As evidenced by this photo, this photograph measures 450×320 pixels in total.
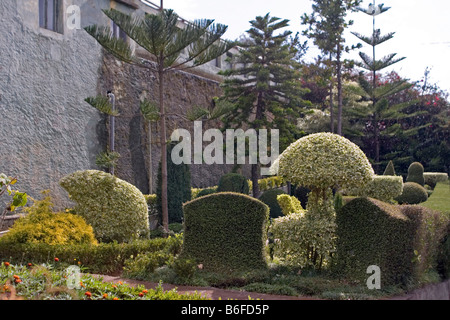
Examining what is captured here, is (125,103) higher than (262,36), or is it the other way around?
(262,36)

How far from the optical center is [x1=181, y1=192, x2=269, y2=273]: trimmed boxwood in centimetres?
625

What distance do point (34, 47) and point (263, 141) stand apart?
21.1 ft

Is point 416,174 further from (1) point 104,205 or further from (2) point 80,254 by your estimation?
(2) point 80,254

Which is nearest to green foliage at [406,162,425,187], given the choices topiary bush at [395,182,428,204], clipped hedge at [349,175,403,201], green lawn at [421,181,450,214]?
green lawn at [421,181,450,214]

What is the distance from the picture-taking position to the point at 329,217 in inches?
261

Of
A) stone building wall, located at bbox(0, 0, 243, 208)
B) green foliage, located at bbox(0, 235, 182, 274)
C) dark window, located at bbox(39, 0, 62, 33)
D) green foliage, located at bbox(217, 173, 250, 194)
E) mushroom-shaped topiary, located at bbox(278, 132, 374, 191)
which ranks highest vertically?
dark window, located at bbox(39, 0, 62, 33)

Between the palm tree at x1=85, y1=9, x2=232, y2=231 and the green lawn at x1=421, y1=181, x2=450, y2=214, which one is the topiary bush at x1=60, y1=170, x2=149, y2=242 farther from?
the green lawn at x1=421, y1=181, x2=450, y2=214

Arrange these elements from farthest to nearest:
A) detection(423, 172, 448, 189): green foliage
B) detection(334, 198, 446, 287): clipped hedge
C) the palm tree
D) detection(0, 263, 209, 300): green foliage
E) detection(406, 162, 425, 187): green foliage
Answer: detection(423, 172, 448, 189): green foliage < detection(406, 162, 425, 187): green foliage < the palm tree < detection(334, 198, 446, 287): clipped hedge < detection(0, 263, 209, 300): green foliage

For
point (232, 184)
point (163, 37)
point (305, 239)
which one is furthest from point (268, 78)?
point (305, 239)

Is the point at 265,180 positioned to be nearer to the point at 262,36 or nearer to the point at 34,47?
the point at 262,36

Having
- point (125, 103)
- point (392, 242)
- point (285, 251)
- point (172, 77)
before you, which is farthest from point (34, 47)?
point (392, 242)

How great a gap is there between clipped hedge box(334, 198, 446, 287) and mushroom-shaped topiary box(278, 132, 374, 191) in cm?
67

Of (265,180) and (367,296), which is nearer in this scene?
(367,296)

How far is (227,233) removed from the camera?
6320 millimetres
